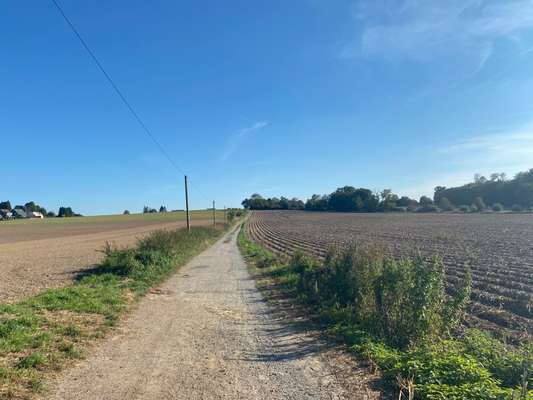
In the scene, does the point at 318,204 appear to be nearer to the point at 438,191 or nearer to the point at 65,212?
the point at 438,191

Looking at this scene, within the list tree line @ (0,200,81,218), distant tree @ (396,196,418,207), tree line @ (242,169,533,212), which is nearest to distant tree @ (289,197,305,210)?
tree line @ (242,169,533,212)

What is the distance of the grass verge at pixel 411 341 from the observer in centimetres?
440

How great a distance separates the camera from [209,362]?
5.84 m

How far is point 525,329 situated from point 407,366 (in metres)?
4.46

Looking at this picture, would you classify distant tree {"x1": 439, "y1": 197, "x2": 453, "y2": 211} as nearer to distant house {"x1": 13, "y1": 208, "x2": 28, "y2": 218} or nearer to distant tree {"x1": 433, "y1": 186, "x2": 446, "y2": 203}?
distant tree {"x1": 433, "y1": 186, "x2": 446, "y2": 203}

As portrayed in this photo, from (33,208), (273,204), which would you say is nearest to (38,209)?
(33,208)

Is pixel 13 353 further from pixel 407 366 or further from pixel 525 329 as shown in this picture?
pixel 525 329

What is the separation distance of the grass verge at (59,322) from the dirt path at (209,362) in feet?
1.39

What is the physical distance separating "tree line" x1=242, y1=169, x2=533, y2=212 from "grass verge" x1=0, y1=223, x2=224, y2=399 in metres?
118

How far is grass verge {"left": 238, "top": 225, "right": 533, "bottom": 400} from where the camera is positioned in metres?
4.40

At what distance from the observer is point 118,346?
6637mm

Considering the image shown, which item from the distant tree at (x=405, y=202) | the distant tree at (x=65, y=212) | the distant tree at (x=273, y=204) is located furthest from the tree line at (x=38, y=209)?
the distant tree at (x=405, y=202)

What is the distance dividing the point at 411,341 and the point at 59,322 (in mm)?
7272

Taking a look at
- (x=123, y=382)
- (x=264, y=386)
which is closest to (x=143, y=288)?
(x=123, y=382)
